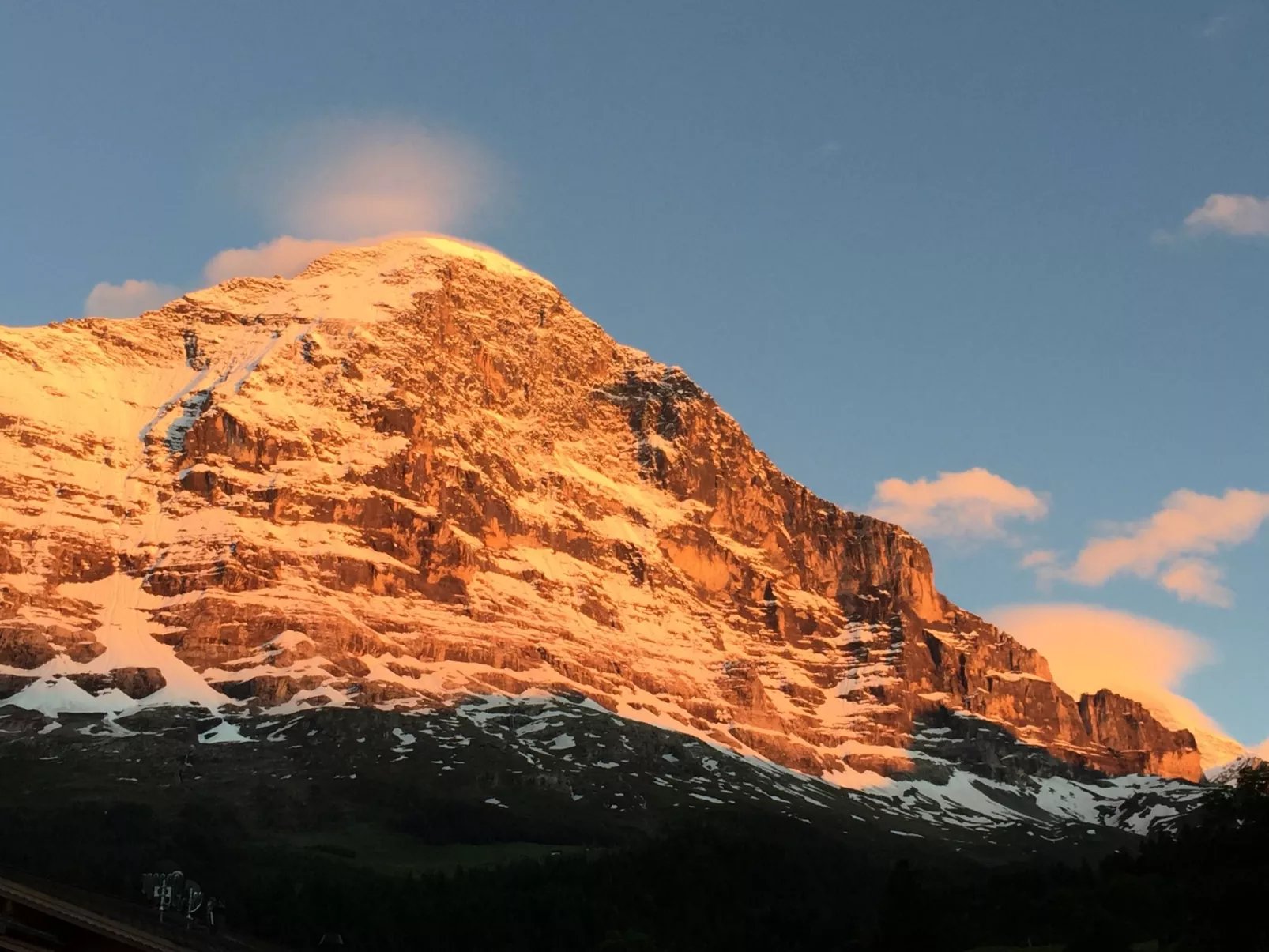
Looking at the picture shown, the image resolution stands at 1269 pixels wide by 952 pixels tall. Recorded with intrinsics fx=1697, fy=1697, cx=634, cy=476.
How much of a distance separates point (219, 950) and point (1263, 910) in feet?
225

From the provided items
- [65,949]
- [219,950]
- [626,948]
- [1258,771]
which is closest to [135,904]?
[219,950]

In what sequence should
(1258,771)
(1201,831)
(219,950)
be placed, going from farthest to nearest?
(1201,831) < (1258,771) < (219,950)

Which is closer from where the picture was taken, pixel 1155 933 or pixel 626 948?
pixel 1155 933

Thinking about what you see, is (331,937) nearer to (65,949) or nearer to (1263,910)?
(1263,910)

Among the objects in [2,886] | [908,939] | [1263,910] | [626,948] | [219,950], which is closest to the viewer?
[2,886]

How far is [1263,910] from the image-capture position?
10044cm

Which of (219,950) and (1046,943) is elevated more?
(1046,943)

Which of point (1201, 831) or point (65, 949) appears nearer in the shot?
point (65, 949)

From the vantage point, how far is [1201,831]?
118312 mm

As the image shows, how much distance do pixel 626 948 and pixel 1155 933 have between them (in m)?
56.6

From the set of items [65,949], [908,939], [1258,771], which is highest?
[1258,771]

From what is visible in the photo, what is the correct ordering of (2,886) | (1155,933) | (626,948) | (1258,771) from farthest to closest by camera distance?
(626,948) < (1155,933) < (1258,771) < (2,886)

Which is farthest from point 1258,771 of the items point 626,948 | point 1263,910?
point 626,948

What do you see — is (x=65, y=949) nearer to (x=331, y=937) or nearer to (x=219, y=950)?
(x=219, y=950)
